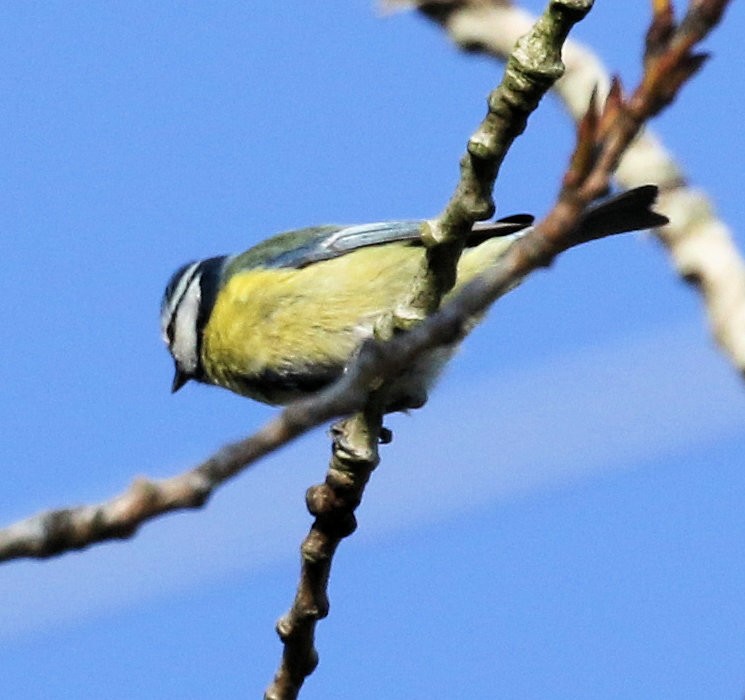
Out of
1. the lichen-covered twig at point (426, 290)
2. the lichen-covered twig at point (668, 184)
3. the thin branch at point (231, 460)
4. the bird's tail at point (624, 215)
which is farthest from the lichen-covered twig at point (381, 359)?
the bird's tail at point (624, 215)

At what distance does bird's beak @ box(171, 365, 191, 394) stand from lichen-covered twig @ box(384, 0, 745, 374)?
166cm

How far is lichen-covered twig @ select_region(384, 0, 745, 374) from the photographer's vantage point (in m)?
3.95

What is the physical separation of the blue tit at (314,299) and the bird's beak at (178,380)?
0.16 m

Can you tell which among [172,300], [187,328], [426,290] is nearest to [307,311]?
[187,328]

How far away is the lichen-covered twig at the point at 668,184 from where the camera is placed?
3.95 metres

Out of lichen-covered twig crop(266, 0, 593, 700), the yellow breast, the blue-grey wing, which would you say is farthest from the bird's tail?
lichen-covered twig crop(266, 0, 593, 700)

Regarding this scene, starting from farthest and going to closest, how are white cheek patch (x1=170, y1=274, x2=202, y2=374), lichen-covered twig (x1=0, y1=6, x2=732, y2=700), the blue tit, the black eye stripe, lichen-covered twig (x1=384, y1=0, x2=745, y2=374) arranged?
the black eye stripe
white cheek patch (x1=170, y1=274, x2=202, y2=374)
the blue tit
lichen-covered twig (x1=384, y1=0, x2=745, y2=374)
lichen-covered twig (x1=0, y1=6, x2=732, y2=700)

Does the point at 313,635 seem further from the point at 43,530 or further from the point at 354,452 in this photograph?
the point at 43,530

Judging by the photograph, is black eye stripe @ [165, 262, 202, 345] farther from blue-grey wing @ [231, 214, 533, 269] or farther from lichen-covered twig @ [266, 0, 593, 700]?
lichen-covered twig @ [266, 0, 593, 700]

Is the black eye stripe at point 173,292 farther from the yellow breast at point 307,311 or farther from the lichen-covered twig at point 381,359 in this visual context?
the lichen-covered twig at point 381,359

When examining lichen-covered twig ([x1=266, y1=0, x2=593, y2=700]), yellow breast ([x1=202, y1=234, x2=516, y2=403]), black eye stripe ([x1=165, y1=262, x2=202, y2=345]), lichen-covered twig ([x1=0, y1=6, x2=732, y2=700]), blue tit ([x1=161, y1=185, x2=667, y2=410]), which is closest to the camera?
lichen-covered twig ([x1=0, y1=6, x2=732, y2=700])

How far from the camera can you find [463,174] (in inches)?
96.8

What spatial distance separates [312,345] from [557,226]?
3.45 meters

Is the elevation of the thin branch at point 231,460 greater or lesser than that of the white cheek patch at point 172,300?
lesser
